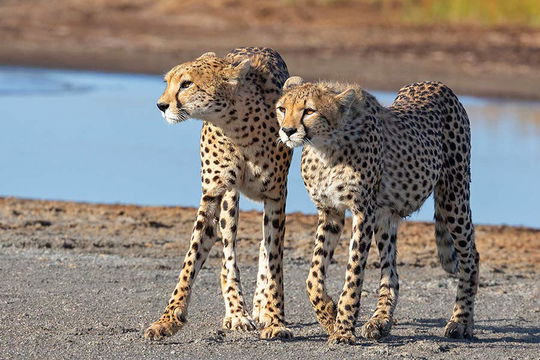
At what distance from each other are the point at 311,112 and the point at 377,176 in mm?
567

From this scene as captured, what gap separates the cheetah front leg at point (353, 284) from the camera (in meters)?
6.60

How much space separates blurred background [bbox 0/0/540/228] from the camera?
12.8 metres

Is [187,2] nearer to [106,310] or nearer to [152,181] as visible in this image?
[152,181]

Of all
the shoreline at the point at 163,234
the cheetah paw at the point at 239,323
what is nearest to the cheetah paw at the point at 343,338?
the cheetah paw at the point at 239,323

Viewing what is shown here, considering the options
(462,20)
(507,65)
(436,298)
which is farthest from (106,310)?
(462,20)

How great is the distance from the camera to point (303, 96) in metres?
6.43

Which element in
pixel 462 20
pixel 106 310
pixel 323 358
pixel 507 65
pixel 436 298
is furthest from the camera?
pixel 462 20

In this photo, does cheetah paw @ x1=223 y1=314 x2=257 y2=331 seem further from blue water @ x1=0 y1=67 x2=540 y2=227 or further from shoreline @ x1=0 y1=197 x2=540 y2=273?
blue water @ x1=0 y1=67 x2=540 y2=227

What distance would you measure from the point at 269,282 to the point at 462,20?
19.2 m

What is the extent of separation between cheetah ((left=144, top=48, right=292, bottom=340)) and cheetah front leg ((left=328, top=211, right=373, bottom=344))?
0.37 meters

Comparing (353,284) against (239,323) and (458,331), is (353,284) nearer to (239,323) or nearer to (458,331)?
(239,323)

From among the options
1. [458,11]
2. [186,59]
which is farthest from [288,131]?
[458,11]

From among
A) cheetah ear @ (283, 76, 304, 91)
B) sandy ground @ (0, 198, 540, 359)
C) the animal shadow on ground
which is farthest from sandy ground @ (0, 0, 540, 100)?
cheetah ear @ (283, 76, 304, 91)

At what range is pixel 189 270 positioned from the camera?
6.79m
